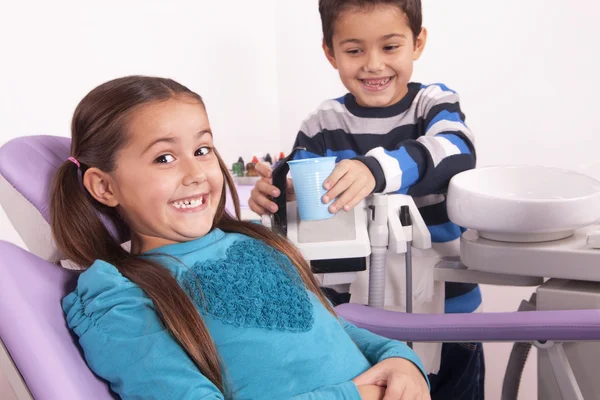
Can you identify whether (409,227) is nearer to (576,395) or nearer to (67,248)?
(576,395)

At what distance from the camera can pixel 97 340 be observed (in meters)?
0.98

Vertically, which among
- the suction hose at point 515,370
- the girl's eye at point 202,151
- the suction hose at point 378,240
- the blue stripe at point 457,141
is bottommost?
the suction hose at point 515,370

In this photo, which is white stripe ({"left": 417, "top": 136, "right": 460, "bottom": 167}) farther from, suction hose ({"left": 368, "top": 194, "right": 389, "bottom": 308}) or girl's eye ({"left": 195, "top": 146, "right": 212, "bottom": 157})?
girl's eye ({"left": 195, "top": 146, "right": 212, "bottom": 157})

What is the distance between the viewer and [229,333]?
3.49ft

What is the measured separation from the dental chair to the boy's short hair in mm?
682

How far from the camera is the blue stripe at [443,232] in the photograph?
5.48 feet

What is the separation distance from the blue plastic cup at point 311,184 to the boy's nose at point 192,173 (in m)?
0.22

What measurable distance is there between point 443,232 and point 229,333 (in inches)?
30.6

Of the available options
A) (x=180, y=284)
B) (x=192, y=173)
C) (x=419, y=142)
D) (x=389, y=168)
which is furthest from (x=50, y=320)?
(x=419, y=142)

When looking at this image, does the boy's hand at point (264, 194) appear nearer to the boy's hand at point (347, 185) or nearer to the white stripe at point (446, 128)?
the boy's hand at point (347, 185)

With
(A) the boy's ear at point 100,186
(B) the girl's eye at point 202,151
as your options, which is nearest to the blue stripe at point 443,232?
(B) the girl's eye at point 202,151

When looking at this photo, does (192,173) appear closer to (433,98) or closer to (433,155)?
(433,155)

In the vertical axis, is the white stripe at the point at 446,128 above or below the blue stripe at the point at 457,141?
above

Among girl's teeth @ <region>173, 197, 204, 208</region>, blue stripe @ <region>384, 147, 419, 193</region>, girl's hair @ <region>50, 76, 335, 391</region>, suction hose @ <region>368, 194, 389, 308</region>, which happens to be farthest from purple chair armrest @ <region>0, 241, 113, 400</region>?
blue stripe @ <region>384, 147, 419, 193</region>
